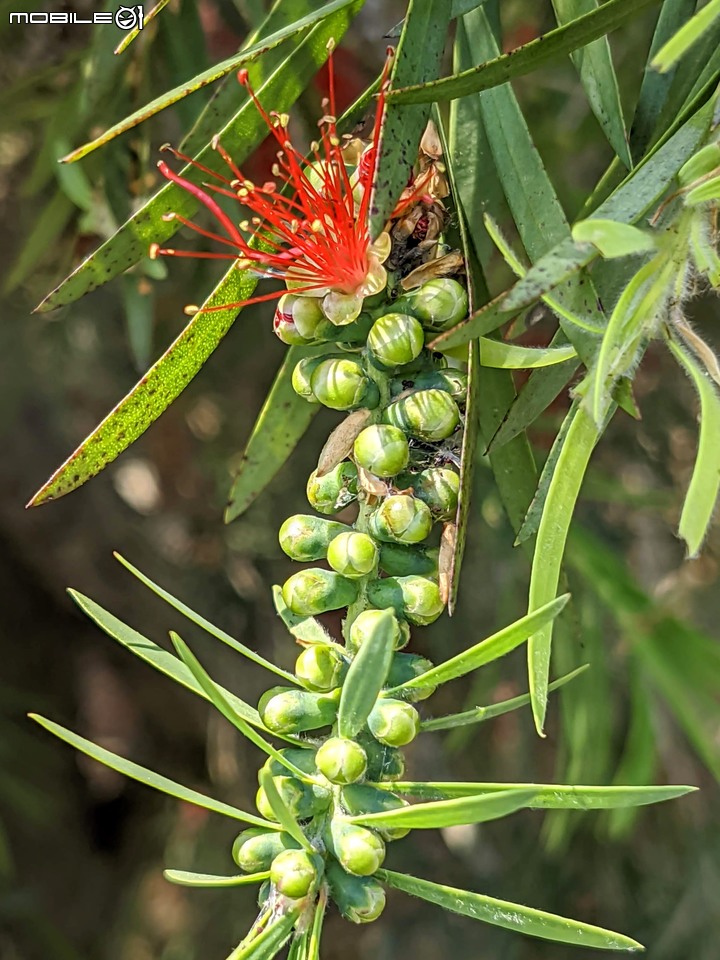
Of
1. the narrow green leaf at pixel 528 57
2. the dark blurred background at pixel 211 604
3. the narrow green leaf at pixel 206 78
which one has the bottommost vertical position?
the dark blurred background at pixel 211 604

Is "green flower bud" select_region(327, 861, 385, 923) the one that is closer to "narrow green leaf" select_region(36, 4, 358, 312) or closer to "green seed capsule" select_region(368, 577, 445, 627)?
"green seed capsule" select_region(368, 577, 445, 627)

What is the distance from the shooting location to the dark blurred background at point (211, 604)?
1028 mm

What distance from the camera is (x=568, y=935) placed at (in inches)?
17.3

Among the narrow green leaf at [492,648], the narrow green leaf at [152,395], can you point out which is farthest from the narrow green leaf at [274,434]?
the narrow green leaf at [492,648]

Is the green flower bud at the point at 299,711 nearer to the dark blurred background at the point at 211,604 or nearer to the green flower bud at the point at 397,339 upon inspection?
the green flower bud at the point at 397,339

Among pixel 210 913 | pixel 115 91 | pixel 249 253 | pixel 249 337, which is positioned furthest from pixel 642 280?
pixel 210 913

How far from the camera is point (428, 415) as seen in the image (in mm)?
467

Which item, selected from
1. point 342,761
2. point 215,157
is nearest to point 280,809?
point 342,761

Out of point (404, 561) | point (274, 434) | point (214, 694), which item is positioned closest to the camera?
point (214, 694)

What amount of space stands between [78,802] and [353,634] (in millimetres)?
1763

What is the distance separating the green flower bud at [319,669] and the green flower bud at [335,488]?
0.08 metres

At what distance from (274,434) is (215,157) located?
7.1 inches

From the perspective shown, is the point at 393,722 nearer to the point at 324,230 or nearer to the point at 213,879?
the point at 213,879

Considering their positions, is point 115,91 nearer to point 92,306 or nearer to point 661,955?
point 92,306
